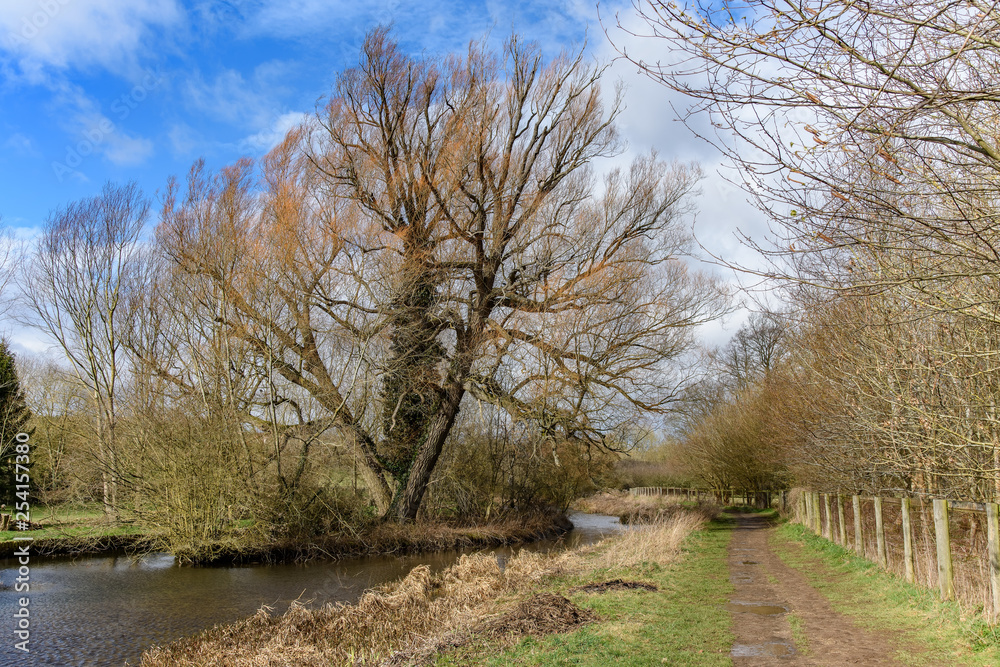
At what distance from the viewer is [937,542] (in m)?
8.23

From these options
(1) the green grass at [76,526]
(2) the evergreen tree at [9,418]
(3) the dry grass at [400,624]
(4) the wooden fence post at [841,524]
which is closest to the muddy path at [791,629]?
(3) the dry grass at [400,624]

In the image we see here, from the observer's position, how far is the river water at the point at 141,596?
927 cm

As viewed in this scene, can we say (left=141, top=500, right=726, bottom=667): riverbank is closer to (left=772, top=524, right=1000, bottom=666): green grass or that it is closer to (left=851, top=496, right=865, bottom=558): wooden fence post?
(left=772, top=524, right=1000, bottom=666): green grass

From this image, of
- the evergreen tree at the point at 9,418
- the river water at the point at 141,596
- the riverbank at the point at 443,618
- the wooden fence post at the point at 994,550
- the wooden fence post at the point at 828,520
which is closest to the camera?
the wooden fence post at the point at 994,550

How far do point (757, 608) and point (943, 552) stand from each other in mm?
2385

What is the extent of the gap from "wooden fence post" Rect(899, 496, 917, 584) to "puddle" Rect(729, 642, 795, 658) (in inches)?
150

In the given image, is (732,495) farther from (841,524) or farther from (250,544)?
(250,544)

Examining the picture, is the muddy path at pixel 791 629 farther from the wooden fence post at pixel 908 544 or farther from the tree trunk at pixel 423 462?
the tree trunk at pixel 423 462

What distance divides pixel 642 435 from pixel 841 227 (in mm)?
14842

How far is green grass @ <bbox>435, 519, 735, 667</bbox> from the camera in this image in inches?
241

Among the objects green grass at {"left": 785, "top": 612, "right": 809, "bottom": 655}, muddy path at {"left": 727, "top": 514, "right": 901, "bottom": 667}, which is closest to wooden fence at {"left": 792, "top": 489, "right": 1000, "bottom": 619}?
muddy path at {"left": 727, "top": 514, "right": 901, "bottom": 667}

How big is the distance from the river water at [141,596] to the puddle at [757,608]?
22.9ft

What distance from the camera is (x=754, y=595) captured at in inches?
393
